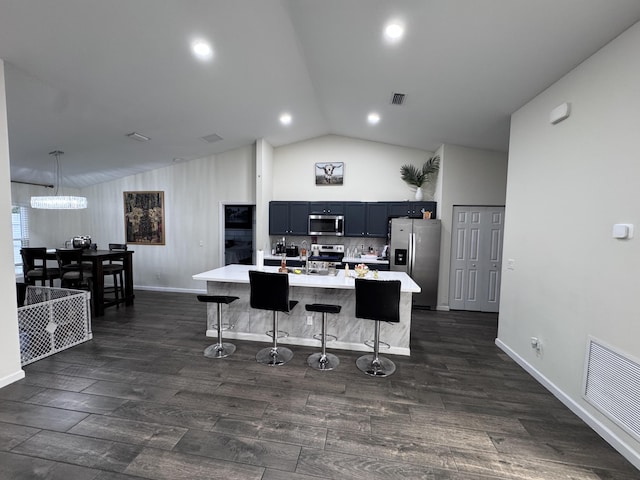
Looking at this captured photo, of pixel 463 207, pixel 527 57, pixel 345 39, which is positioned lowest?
pixel 463 207

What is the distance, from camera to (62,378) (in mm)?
2811

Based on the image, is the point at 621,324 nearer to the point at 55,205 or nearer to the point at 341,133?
the point at 341,133

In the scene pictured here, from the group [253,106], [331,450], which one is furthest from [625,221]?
[253,106]

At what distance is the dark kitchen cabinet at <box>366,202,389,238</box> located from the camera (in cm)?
567

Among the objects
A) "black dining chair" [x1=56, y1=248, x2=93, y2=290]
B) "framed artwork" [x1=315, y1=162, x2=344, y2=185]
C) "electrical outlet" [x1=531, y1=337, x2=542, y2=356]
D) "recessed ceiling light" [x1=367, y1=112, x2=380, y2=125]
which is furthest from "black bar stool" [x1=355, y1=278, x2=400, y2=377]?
"black dining chair" [x1=56, y1=248, x2=93, y2=290]

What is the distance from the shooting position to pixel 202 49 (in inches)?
114

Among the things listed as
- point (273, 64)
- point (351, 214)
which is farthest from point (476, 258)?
point (273, 64)

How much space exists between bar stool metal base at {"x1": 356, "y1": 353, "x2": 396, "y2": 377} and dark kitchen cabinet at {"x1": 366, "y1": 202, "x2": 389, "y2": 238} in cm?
286

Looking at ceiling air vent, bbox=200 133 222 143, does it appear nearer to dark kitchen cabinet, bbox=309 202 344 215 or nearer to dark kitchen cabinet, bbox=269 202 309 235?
dark kitchen cabinet, bbox=269 202 309 235

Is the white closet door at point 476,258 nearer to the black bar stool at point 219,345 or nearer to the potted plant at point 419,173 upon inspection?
the potted plant at point 419,173

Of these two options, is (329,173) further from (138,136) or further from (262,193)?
(138,136)

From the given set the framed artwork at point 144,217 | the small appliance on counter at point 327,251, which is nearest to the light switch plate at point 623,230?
the small appliance on counter at point 327,251

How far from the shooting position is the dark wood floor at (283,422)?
5.98ft

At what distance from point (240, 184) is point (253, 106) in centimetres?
214
